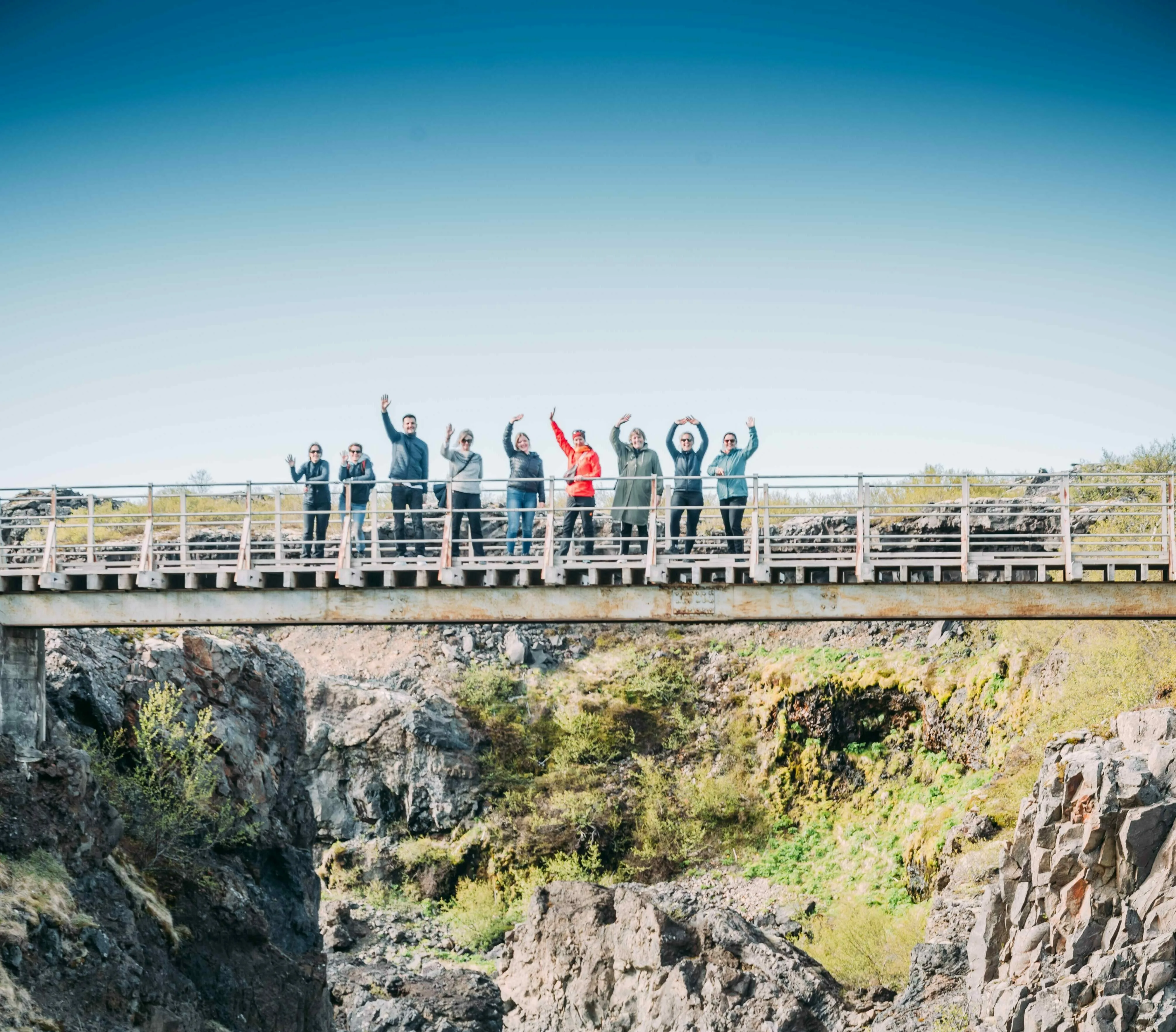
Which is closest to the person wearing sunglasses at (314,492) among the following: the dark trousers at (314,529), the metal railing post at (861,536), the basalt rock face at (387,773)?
the dark trousers at (314,529)

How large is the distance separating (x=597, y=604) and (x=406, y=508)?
3459 mm

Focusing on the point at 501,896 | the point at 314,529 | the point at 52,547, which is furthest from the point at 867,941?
the point at 52,547

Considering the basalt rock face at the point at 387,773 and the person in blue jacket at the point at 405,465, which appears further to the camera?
the basalt rock face at the point at 387,773

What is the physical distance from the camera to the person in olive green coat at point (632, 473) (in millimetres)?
21641

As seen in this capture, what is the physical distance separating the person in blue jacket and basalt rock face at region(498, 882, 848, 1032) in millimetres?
12307

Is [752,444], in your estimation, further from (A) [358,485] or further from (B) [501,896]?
(B) [501,896]

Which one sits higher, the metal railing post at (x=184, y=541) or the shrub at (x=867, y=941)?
the metal railing post at (x=184, y=541)

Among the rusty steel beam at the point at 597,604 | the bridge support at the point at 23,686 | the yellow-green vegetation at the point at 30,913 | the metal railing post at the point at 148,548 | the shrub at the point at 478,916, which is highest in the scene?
the metal railing post at the point at 148,548

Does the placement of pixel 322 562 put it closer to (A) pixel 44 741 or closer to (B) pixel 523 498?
(B) pixel 523 498

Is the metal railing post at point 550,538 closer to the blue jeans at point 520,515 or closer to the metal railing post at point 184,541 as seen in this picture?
the blue jeans at point 520,515

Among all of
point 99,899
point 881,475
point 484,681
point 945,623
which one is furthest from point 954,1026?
point 484,681

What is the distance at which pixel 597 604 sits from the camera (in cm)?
2036

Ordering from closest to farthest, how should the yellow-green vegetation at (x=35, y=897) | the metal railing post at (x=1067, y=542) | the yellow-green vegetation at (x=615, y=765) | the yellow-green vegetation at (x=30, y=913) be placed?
1. the yellow-green vegetation at (x=30, y=913)
2. the yellow-green vegetation at (x=35, y=897)
3. the metal railing post at (x=1067, y=542)
4. the yellow-green vegetation at (x=615, y=765)

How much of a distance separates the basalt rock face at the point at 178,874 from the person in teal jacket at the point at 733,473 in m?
10.5
